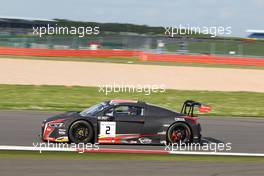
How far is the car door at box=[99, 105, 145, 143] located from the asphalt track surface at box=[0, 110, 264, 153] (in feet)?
0.67

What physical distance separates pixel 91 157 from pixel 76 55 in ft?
110

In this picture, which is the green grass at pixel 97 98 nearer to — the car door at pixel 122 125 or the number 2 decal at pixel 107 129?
the car door at pixel 122 125

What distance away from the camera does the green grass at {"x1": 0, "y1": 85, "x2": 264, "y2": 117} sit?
1927cm

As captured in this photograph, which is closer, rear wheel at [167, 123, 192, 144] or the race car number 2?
the race car number 2

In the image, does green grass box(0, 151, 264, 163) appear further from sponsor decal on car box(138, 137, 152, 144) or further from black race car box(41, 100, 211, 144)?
sponsor decal on car box(138, 137, 152, 144)

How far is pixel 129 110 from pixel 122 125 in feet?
1.44

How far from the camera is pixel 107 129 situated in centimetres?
1221

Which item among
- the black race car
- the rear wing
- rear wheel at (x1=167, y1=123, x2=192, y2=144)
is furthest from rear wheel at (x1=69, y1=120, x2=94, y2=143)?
the rear wing

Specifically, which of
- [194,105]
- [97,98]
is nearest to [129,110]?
[194,105]

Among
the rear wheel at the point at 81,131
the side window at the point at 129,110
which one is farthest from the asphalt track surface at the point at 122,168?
the side window at the point at 129,110

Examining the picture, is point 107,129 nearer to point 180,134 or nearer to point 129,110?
point 129,110

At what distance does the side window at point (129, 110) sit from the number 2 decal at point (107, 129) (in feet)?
1.22

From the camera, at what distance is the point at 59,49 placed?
144 feet

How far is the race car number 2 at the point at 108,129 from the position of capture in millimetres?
12188
